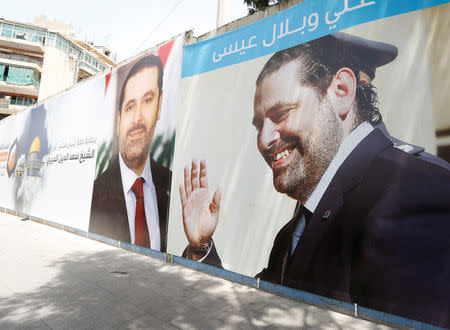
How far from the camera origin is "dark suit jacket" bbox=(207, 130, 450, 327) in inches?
117

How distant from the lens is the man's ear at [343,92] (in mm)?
3703

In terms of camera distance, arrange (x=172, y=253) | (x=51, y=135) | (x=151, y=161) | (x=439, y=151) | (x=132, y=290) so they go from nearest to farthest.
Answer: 1. (x=439, y=151)
2. (x=132, y=290)
3. (x=172, y=253)
4. (x=151, y=161)
5. (x=51, y=135)

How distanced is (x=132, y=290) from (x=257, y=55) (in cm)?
416

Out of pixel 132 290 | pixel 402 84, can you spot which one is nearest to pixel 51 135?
pixel 132 290

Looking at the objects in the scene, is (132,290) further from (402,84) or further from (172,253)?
(402,84)

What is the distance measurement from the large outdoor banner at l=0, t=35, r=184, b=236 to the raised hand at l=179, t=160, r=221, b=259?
605 mm

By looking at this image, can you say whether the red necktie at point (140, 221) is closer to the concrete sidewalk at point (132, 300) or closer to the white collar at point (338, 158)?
the concrete sidewalk at point (132, 300)

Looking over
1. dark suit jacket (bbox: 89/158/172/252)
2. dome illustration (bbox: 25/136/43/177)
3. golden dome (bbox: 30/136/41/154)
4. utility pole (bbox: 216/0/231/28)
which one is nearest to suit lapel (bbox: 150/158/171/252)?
dark suit jacket (bbox: 89/158/172/252)

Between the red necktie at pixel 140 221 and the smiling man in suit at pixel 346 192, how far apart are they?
2075mm

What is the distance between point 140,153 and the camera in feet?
21.5

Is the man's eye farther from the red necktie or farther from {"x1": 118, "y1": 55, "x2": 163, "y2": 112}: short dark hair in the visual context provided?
the red necktie

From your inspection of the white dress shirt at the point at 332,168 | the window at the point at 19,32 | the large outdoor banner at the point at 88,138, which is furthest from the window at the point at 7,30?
the white dress shirt at the point at 332,168

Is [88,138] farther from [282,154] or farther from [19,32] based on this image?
[19,32]

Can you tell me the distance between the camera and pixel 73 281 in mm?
4406
